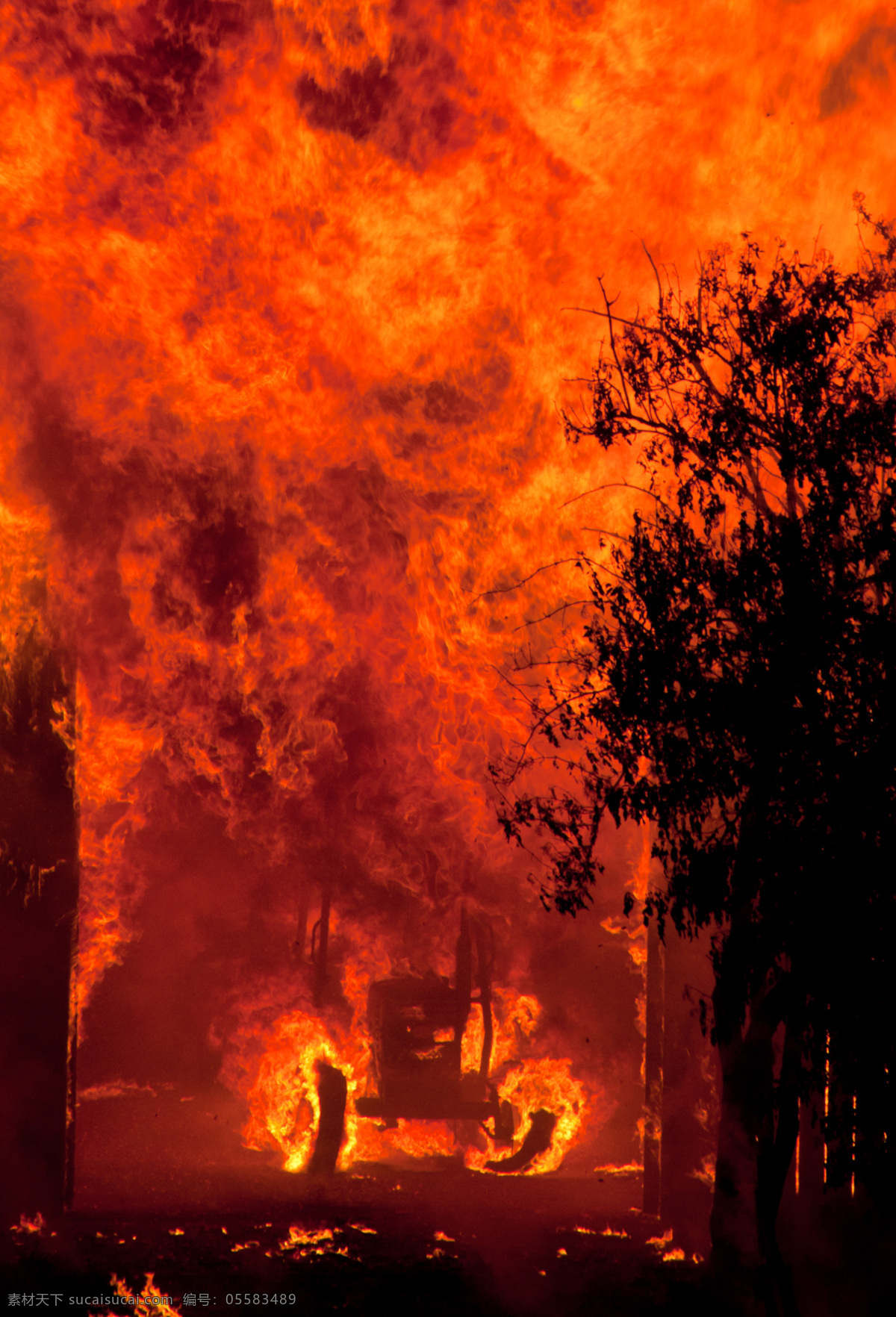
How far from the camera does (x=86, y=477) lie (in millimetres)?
12508

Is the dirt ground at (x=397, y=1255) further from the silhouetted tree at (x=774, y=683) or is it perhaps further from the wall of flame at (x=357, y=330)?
the wall of flame at (x=357, y=330)

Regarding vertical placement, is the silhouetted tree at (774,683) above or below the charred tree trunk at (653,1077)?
above

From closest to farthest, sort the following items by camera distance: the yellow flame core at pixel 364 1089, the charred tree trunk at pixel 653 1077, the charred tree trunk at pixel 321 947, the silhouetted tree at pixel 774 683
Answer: the silhouetted tree at pixel 774 683 < the charred tree trunk at pixel 653 1077 < the yellow flame core at pixel 364 1089 < the charred tree trunk at pixel 321 947

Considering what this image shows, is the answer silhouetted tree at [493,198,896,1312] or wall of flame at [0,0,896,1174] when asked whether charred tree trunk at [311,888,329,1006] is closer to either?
wall of flame at [0,0,896,1174]

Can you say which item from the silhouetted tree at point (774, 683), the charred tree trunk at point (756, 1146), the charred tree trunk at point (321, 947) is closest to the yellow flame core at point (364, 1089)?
the charred tree trunk at point (321, 947)

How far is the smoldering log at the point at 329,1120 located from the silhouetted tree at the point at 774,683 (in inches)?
317

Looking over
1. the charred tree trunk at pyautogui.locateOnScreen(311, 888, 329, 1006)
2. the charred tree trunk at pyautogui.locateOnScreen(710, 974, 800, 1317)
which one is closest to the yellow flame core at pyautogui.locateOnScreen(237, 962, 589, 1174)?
the charred tree trunk at pyautogui.locateOnScreen(311, 888, 329, 1006)

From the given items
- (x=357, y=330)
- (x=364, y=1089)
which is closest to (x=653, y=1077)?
(x=364, y=1089)

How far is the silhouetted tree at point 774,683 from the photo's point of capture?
257 inches

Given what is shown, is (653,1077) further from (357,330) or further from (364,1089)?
(357,330)

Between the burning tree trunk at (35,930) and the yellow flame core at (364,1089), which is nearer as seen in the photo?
the burning tree trunk at (35,930)

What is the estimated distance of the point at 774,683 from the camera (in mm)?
6773

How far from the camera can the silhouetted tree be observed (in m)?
6.52

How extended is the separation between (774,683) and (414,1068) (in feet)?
36.1
